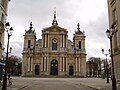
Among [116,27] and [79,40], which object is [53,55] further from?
[116,27]

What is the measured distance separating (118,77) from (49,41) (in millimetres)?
54896

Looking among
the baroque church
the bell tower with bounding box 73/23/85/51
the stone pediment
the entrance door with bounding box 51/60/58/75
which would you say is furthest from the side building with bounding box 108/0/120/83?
the bell tower with bounding box 73/23/85/51

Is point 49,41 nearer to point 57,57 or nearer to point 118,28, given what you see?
point 57,57

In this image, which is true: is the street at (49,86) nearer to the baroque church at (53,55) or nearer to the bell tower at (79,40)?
the baroque church at (53,55)

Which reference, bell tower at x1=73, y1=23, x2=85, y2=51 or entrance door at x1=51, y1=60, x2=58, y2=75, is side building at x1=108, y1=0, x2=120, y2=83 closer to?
entrance door at x1=51, y1=60, x2=58, y2=75

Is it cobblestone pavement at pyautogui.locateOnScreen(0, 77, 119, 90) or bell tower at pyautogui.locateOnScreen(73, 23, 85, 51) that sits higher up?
bell tower at pyautogui.locateOnScreen(73, 23, 85, 51)

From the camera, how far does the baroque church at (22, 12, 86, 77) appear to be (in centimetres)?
7262

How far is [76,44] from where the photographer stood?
78.7m

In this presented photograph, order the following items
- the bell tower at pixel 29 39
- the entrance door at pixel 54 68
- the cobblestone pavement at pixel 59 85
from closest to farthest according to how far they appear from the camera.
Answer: the cobblestone pavement at pixel 59 85 → the entrance door at pixel 54 68 → the bell tower at pixel 29 39

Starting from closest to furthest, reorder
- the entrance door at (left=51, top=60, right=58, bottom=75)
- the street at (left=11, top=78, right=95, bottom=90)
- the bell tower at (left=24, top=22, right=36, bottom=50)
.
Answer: the street at (left=11, top=78, right=95, bottom=90) → the entrance door at (left=51, top=60, right=58, bottom=75) → the bell tower at (left=24, top=22, right=36, bottom=50)

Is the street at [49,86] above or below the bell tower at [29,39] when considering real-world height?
below

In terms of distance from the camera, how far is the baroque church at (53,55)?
2859 inches

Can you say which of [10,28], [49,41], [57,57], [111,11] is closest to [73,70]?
[57,57]

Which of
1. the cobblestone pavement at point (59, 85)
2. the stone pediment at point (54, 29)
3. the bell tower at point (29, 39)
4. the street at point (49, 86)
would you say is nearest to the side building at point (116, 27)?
the cobblestone pavement at point (59, 85)
